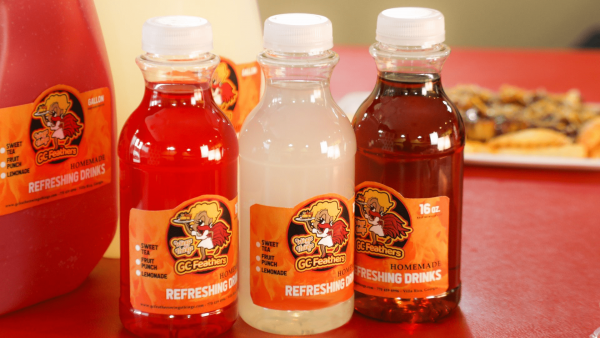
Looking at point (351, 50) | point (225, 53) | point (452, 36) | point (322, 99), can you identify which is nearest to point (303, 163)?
point (322, 99)

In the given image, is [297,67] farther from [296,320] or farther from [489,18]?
[489,18]

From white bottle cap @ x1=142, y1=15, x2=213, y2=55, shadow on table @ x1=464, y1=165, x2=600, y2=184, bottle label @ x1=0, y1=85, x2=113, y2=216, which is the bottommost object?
shadow on table @ x1=464, y1=165, x2=600, y2=184

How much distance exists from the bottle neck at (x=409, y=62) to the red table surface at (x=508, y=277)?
0.23 meters

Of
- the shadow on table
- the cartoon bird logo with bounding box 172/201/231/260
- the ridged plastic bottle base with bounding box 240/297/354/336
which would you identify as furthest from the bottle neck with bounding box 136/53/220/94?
the shadow on table

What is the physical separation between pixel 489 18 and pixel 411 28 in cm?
301

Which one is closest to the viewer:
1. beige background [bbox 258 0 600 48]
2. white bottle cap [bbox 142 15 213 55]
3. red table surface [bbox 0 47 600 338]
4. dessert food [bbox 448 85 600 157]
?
white bottle cap [bbox 142 15 213 55]

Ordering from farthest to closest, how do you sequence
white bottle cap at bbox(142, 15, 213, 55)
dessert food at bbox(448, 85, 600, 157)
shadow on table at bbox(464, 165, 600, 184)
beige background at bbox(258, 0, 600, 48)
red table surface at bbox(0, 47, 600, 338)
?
beige background at bbox(258, 0, 600, 48), dessert food at bbox(448, 85, 600, 157), shadow on table at bbox(464, 165, 600, 184), red table surface at bbox(0, 47, 600, 338), white bottle cap at bbox(142, 15, 213, 55)

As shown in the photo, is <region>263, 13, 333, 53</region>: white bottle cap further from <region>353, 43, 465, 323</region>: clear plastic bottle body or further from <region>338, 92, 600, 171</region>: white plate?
<region>338, 92, 600, 171</region>: white plate

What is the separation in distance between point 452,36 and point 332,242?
3066mm

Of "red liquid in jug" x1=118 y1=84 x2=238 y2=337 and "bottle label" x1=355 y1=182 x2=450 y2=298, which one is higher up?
"red liquid in jug" x1=118 y1=84 x2=238 y2=337

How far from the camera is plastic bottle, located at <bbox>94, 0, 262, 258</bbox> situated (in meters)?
0.73

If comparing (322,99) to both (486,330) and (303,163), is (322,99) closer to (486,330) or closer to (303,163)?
(303,163)

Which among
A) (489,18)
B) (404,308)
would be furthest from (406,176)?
(489,18)

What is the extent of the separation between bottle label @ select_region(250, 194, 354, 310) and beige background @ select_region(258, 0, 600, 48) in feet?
9.35
